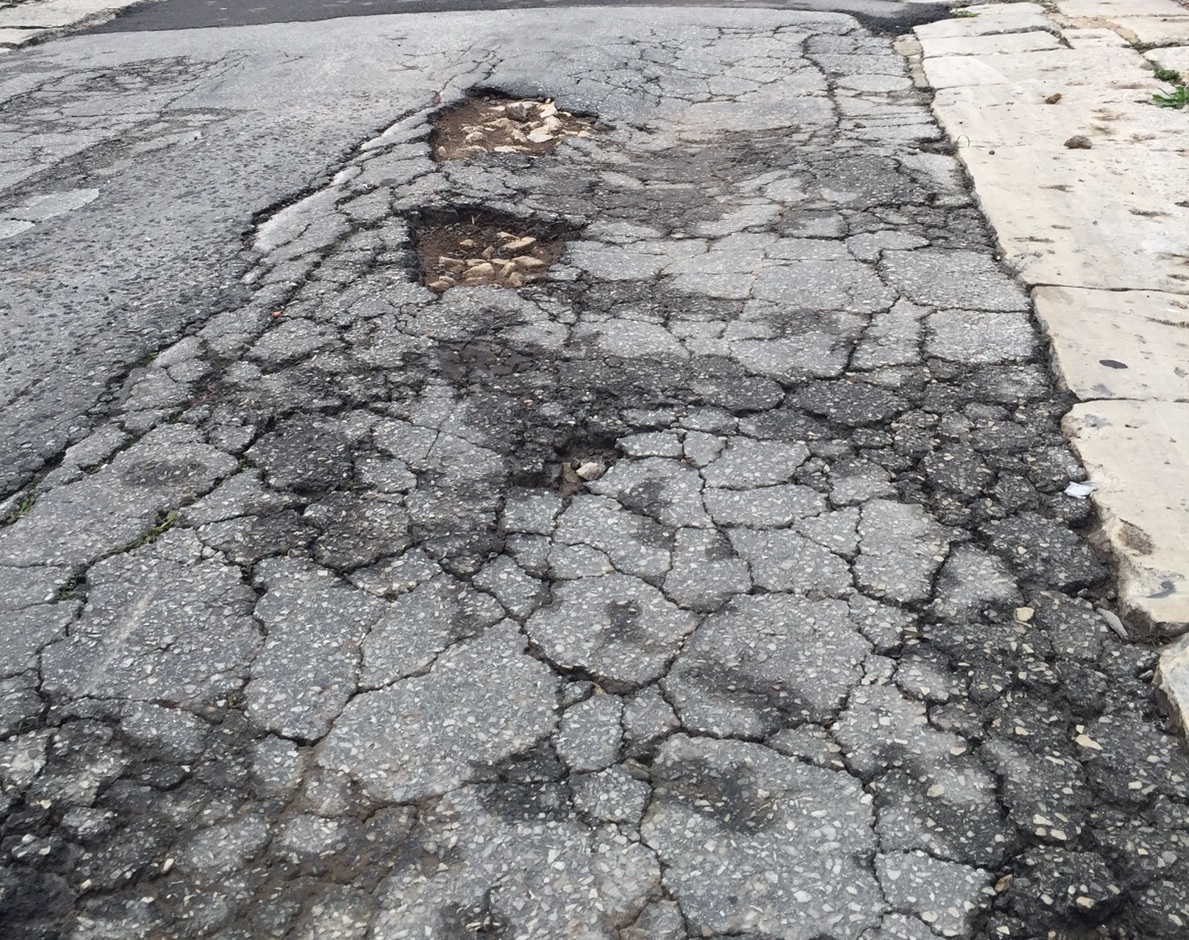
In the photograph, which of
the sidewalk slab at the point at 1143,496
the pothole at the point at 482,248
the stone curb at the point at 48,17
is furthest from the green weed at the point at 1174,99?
the stone curb at the point at 48,17

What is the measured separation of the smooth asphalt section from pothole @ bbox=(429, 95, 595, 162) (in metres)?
3.00

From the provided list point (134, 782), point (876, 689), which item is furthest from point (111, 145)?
point (876, 689)

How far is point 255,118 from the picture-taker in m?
5.93

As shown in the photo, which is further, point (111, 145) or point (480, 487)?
point (111, 145)

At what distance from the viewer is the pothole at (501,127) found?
520cm

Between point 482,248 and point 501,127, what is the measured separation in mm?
1666

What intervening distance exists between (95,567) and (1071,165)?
4440 mm

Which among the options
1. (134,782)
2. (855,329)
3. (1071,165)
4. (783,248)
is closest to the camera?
(134,782)

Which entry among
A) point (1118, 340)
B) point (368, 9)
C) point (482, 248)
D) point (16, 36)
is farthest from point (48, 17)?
point (1118, 340)

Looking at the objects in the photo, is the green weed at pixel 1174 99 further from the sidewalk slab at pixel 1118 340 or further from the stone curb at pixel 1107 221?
the sidewalk slab at pixel 1118 340

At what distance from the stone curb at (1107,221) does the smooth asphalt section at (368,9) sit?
0.40m

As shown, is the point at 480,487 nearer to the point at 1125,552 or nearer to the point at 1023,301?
the point at 1125,552

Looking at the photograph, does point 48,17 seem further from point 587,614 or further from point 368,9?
point 587,614

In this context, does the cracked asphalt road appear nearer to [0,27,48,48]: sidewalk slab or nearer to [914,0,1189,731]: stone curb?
[914,0,1189,731]: stone curb
